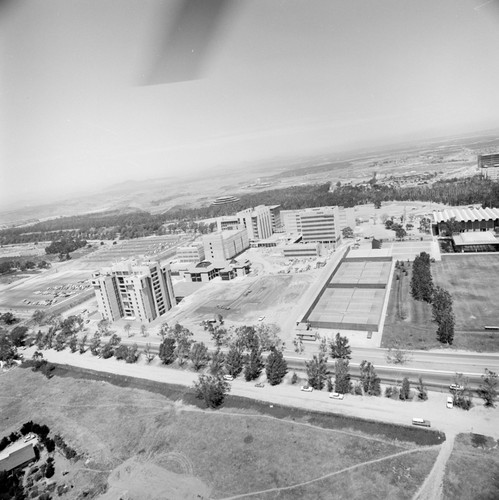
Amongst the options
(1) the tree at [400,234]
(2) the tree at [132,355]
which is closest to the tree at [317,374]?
(2) the tree at [132,355]

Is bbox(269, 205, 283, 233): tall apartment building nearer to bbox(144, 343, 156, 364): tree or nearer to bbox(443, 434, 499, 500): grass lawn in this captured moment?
bbox(144, 343, 156, 364): tree

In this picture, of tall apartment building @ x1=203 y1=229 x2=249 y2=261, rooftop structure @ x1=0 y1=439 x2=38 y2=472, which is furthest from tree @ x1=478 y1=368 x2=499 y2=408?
tall apartment building @ x1=203 y1=229 x2=249 y2=261

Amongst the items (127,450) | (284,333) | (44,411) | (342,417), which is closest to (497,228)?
(284,333)

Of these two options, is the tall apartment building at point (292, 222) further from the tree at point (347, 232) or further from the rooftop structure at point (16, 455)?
the rooftop structure at point (16, 455)

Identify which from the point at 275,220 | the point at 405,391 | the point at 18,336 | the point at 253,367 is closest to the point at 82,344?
the point at 18,336

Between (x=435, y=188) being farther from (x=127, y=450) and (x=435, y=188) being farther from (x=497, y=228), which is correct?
(x=127, y=450)

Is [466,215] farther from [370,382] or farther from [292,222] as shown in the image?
[370,382]

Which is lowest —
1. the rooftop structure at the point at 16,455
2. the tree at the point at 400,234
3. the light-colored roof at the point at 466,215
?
the tree at the point at 400,234
